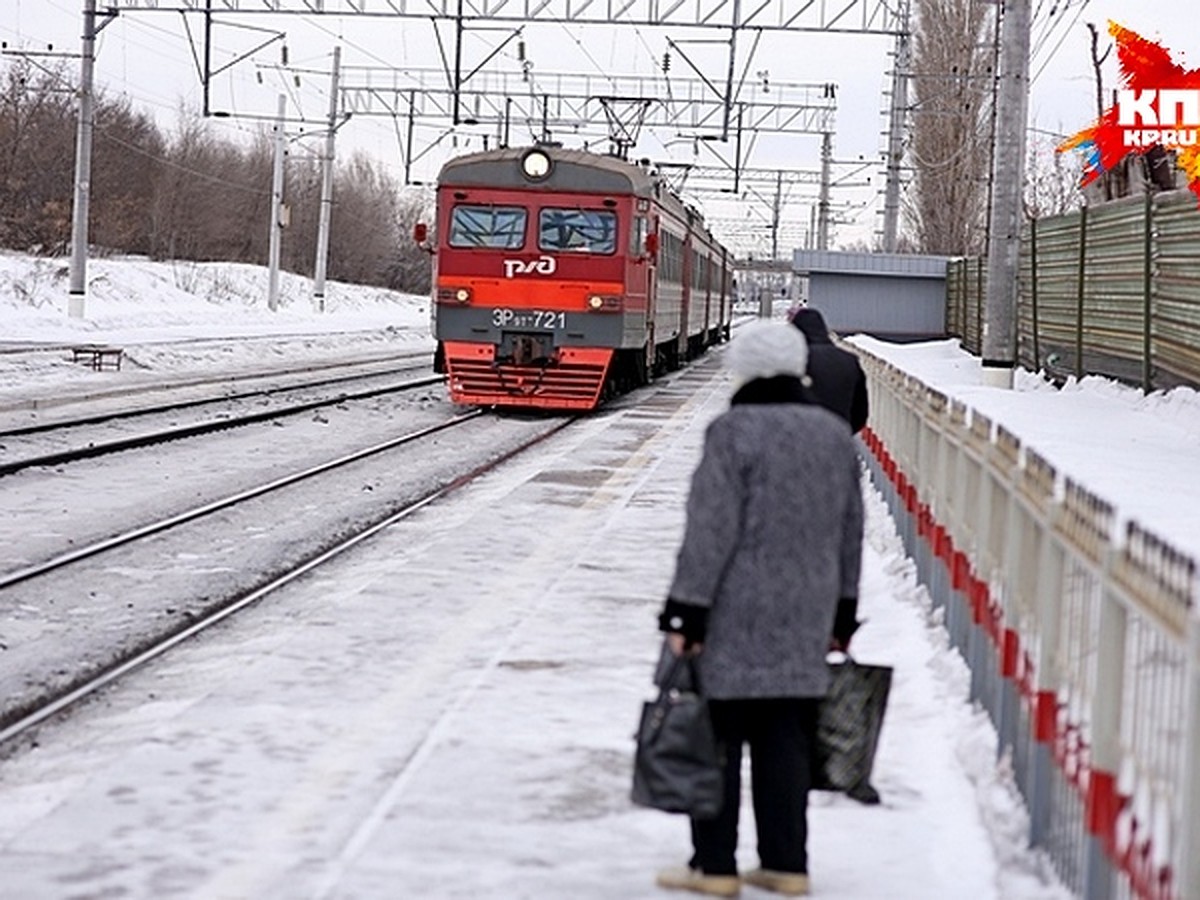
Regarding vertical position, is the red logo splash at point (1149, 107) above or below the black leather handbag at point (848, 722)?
above

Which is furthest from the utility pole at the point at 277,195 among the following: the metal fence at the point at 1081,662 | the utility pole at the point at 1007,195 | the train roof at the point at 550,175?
the metal fence at the point at 1081,662

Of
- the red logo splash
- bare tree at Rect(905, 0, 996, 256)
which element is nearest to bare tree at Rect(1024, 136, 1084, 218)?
bare tree at Rect(905, 0, 996, 256)

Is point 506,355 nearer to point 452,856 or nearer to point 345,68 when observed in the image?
point 452,856

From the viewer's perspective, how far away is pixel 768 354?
5.73 m

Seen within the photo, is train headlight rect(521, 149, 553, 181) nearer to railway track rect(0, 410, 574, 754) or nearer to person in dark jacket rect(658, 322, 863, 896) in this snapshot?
railway track rect(0, 410, 574, 754)

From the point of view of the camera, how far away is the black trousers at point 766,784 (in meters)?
5.78

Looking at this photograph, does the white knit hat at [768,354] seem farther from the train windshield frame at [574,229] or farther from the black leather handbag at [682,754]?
the train windshield frame at [574,229]

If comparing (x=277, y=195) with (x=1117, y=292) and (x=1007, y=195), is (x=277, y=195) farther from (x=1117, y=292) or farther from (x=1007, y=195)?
(x=1117, y=292)

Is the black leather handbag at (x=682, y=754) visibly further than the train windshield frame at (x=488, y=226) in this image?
No

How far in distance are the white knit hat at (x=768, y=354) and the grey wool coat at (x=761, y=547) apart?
104 millimetres

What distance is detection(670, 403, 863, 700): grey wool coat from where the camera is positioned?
5586 millimetres

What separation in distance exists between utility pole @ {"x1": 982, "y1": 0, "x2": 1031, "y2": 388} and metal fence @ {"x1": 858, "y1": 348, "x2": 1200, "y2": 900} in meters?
12.8

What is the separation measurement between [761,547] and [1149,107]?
89.4 feet

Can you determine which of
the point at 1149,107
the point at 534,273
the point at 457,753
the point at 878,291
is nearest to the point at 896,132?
the point at 878,291
